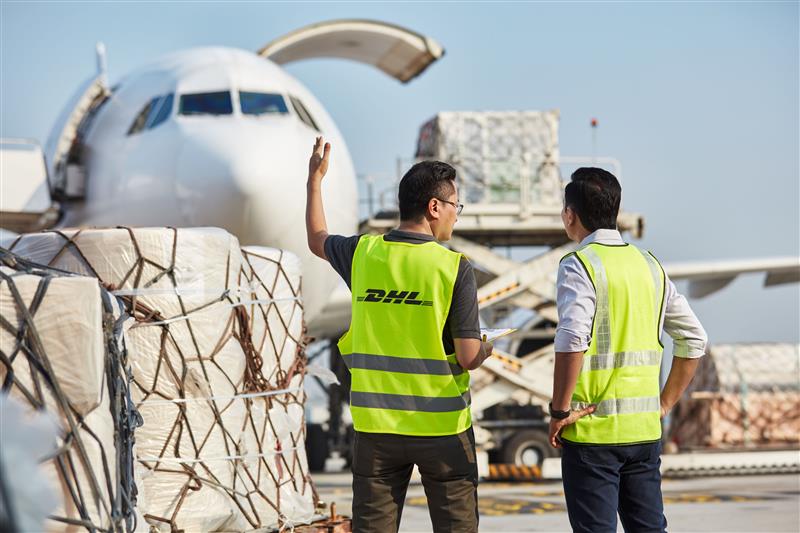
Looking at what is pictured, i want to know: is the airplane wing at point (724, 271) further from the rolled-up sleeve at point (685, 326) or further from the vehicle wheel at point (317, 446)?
the rolled-up sleeve at point (685, 326)

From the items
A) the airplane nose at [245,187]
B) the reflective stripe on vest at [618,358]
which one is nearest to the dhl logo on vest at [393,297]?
the reflective stripe on vest at [618,358]

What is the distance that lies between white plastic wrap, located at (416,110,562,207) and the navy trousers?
10.6 meters

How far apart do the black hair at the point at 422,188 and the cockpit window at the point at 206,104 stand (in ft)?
21.6

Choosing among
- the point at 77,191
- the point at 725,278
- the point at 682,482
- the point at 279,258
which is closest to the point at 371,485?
the point at 279,258

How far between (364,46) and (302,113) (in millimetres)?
4922

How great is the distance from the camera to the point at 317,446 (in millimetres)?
17375

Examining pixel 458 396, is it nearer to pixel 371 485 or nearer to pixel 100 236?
pixel 371 485

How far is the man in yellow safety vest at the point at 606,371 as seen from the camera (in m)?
3.79

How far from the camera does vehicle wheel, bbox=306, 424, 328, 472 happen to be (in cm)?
1736

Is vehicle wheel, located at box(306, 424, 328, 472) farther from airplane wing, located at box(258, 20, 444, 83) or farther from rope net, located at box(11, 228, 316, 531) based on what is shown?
rope net, located at box(11, 228, 316, 531)

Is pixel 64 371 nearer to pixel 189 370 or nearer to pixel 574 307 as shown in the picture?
pixel 574 307

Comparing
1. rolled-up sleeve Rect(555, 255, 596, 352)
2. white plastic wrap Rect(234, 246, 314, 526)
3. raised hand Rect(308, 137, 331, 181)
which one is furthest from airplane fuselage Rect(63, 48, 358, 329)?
rolled-up sleeve Rect(555, 255, 596, 352)

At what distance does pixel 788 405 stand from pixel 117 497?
533 inches

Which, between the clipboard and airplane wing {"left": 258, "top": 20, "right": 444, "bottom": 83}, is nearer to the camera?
the clipboard
